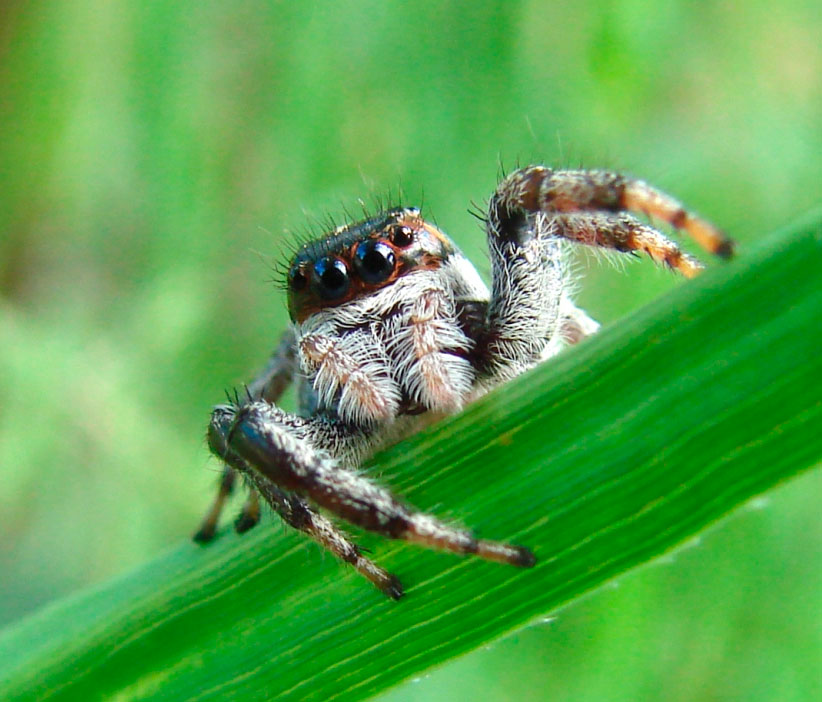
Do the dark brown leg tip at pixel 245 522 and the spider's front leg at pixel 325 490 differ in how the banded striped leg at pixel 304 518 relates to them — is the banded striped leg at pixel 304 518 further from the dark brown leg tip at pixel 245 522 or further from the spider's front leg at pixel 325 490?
the dark brown leg tip at pixel 245 522

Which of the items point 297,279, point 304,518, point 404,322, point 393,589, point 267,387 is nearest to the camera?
point 393,589

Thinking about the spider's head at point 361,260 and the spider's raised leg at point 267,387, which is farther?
the spider's raised leg at point 267,387

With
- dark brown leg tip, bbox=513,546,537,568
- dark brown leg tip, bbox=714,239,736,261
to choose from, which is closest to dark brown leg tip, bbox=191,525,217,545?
dark brown leg tip, bbox=513,546,537,568

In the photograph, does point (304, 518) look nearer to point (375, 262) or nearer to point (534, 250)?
point (375, 262)

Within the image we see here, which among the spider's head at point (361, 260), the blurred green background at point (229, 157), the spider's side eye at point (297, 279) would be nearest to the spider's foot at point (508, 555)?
the spider's head at point (361, 260)

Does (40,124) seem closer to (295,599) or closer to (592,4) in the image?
(592,4)

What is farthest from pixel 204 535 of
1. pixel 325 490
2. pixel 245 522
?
pixel 325 490
